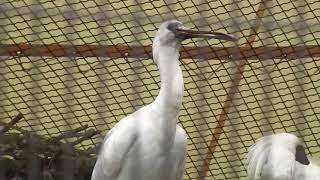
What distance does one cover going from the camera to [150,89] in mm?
2848

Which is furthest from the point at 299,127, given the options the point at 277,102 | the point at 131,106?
the point at 131,106

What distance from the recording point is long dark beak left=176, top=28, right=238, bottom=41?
2.33 metres

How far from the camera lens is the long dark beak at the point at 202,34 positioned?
7.63 feet

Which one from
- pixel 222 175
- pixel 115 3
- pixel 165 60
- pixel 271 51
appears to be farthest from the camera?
pixel 222 175

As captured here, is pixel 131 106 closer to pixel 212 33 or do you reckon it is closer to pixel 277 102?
pixel 277 102

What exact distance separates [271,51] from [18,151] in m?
0.63

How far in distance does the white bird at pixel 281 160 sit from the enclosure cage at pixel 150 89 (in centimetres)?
6

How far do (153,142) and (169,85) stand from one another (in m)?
0.12

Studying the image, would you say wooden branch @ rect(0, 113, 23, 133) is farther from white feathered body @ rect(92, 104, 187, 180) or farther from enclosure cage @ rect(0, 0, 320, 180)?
white feathered body @ rect(92, 104, 187, 180)

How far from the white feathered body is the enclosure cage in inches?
3.8

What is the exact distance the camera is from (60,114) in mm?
2793

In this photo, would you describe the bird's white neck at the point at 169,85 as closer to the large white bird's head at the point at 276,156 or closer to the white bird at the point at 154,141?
the white bird at the point at 154,141

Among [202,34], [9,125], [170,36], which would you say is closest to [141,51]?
[170,36]

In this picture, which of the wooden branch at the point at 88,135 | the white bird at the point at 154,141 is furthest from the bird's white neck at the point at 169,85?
the wooden branch at the point at 88,135
